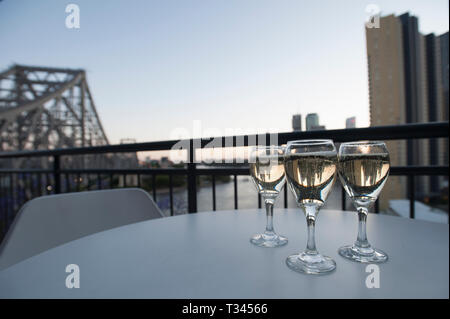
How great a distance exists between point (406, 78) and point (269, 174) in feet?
20.5

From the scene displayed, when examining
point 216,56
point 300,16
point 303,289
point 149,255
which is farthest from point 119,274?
point 216,56

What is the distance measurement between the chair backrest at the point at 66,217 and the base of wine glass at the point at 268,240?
862mm

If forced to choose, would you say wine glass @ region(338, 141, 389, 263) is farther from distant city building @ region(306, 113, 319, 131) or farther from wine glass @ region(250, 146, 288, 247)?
distant city building @ region(306, 113, 319, 131)

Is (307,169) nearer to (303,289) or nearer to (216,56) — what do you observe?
(303,289)

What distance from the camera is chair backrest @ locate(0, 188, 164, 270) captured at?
2.97 ft

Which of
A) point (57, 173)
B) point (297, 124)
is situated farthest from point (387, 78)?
point (57, 173)

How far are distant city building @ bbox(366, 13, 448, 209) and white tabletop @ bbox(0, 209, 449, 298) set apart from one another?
310 cm

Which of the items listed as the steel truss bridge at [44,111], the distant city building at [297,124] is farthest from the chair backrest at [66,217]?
the steel truss bridge at [44,111]

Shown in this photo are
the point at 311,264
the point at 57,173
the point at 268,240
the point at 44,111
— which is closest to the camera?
the point at 311,264

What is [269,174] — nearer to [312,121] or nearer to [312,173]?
[312,173]

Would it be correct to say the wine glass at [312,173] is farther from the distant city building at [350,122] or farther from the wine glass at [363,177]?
the distant city building at [350,122]

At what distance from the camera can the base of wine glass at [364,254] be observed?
402 millimetres

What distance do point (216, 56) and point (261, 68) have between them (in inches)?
Result: 42.2

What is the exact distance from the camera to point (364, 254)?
41 cm
